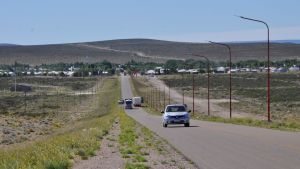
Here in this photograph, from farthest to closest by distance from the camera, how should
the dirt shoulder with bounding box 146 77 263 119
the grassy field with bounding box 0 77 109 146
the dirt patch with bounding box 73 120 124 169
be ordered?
the dirt shoulder with bounding box 146 77 263 119 → the grassy field with bounding box 0 77 109 146 → the dirt patch with bounding box 73 120 124 169

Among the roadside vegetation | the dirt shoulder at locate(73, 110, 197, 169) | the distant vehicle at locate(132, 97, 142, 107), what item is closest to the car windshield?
the roadside vegetation

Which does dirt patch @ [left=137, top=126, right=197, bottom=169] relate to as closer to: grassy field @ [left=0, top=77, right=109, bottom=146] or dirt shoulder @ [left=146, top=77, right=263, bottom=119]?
grassy field @ [left=0, top=77, right=109, bottom=146]

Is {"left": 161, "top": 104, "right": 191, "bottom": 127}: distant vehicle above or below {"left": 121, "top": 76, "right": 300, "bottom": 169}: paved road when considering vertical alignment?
below

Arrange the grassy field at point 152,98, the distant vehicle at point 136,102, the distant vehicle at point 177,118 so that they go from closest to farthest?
the distant vehicle at point 177,118 < the grassy field at point 152,98 < the distant vehicle at point 136,102

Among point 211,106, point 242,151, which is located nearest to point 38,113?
point 211,106

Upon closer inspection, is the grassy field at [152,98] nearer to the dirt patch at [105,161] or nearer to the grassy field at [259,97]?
the grassy field at [259,97]

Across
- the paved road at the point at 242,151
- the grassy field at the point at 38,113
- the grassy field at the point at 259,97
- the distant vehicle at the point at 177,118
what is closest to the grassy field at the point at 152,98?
the grassy field at the point at 259,97

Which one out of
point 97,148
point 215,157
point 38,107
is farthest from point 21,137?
point 38,107

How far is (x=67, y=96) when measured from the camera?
484 ft

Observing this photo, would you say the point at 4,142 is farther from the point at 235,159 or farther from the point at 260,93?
the point at 260,93

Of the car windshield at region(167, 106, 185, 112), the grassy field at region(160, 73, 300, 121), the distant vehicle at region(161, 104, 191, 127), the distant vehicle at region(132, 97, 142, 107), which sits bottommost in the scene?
the distant vehicle at region(132, 97, 142, 107)

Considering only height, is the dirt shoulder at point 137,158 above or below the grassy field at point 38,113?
above

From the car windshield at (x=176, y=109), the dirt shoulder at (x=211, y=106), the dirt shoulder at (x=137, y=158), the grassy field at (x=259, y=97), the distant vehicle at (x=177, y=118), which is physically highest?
the dirt shoulder at (x=137, y=158)

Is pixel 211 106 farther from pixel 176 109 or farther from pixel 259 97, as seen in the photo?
pixel 176 109
